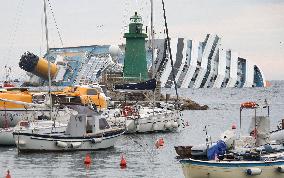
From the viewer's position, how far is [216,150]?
3322cm

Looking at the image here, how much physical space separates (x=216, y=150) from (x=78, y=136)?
1432 centimetres

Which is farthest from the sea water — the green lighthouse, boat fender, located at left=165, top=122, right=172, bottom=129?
the green lighthouse

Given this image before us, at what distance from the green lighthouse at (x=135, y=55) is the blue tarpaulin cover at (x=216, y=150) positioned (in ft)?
165

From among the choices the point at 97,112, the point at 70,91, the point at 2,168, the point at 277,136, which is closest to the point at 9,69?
the point at 70,91

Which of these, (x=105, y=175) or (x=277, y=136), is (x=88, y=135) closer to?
(x=105, y=175)

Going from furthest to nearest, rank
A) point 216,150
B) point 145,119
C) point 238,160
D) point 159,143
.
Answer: point 145,119 → point 159,143 → point 216,150 → point 238,160

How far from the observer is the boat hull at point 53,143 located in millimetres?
44625

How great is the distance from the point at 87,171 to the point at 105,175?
1609mm

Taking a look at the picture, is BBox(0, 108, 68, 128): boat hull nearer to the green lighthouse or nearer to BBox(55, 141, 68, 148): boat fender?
BBox(55, 141, 68, 148): boat fender

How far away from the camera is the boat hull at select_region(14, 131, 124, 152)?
4462 cm

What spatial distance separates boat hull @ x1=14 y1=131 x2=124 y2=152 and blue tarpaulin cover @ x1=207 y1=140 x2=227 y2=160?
1389cm

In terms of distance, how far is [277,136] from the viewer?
37.0 m

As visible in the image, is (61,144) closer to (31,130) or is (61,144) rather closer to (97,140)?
(31,130)

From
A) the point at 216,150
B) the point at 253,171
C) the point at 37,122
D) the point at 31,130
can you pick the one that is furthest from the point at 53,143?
the point at 253,171
